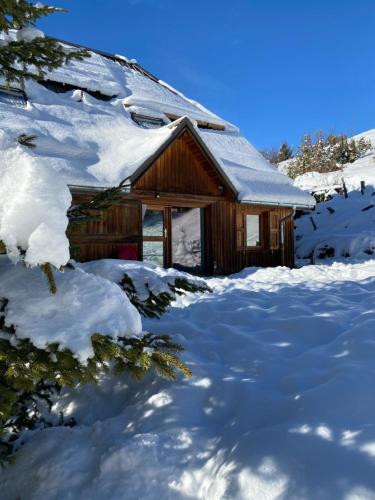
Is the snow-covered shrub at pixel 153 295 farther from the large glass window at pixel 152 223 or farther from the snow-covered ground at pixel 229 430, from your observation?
the large glass window at pixel 152 223

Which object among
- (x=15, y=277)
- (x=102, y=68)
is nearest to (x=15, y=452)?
(x=15, y=277)

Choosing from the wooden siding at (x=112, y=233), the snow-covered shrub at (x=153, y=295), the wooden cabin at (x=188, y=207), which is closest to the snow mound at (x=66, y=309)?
the snow-covered shrub at (x=153, y=295)

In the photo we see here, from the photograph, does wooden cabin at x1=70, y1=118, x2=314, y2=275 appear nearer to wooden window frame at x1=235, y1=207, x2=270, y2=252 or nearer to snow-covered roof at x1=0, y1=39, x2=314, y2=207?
Result: wooden window frame at x1=235, y1=207, x2=270, y2=252

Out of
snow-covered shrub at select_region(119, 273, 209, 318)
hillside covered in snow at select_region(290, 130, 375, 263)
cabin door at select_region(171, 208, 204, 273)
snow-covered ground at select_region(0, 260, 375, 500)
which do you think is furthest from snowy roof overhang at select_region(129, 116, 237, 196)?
snow-covered shrub at select_region(119, 273, 209, 318)

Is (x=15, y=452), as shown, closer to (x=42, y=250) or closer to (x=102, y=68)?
(x=42, y=250)

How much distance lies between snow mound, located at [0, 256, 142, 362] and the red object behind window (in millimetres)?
7181

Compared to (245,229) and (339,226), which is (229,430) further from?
(339,226)

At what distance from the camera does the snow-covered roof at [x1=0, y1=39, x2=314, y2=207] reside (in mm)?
8969

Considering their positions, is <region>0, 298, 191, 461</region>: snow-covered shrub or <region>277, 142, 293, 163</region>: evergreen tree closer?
<region>0, 298, 191, 461</region>: snow-covered shrub

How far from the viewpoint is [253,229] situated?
12.7 m

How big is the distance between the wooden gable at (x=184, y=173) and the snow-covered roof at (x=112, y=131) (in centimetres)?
37

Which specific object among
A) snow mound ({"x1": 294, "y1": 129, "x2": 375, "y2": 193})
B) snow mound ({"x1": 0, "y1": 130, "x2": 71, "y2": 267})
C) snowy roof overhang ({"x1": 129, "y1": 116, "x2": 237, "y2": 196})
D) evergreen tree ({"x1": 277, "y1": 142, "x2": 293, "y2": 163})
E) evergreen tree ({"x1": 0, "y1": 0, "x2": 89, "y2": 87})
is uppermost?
evergreen tree ({"x1": 277, "y1": 142, "x2": 293, "y2": 163})

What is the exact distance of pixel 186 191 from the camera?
412 inches

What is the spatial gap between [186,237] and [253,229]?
3688 millimetres
